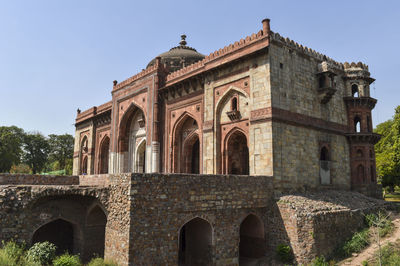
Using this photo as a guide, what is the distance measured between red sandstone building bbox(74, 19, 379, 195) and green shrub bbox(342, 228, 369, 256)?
313 cm

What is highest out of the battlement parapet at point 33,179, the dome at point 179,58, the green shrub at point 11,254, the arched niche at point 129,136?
the dome at point 179,58

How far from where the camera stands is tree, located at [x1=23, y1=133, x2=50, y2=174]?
44.9 m

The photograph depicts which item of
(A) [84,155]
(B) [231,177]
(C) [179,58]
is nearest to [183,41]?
(C) [179,58]

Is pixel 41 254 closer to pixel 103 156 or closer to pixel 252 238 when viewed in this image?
pixel 252 238

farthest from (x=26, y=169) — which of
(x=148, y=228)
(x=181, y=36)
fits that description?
(x=148, y=228)

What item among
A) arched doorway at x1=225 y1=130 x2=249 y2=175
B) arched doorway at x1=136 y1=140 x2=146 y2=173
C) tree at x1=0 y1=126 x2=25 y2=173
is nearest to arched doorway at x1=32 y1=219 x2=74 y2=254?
arched doorway at x1=225 y1=130 x2=249 y2=175

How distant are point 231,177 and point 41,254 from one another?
22.3 feet

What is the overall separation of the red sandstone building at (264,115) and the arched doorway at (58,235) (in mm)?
6797

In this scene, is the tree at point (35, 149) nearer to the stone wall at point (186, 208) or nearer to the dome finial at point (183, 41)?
the dome finial at point (183, 41)

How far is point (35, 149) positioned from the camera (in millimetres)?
45438

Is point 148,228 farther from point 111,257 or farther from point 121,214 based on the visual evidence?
point 111,257

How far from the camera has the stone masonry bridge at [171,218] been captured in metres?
9.82

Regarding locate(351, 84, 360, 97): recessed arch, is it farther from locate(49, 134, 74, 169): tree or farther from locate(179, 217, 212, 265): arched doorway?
locate(49, 134, 74, 169): tree

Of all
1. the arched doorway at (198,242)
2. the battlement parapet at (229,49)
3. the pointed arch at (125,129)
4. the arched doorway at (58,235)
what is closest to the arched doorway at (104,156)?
the pointed arch at (125,129)
